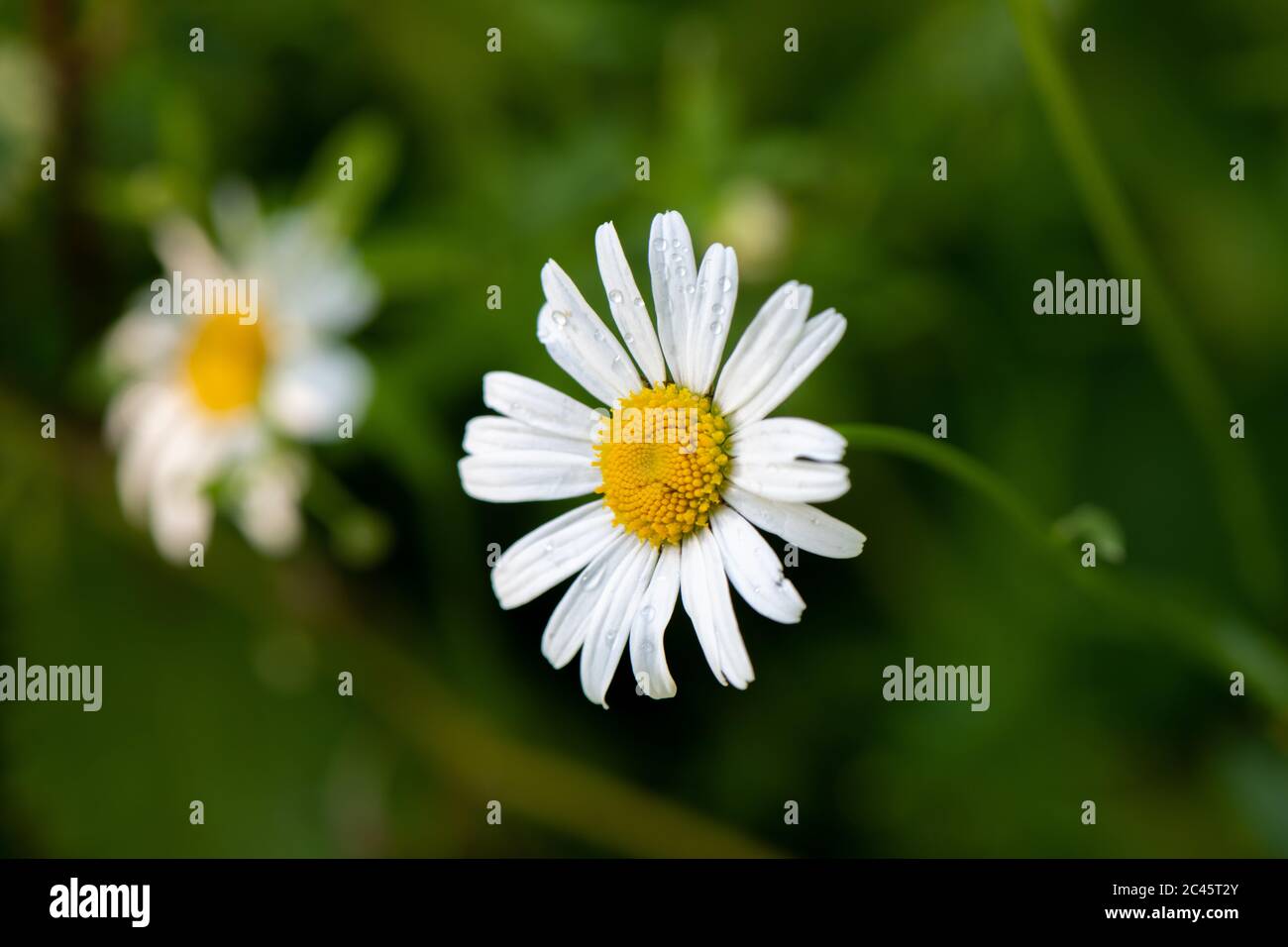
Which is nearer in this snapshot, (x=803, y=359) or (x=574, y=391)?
(x=803, y=359)

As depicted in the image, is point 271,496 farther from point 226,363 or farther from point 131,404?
point 131,404

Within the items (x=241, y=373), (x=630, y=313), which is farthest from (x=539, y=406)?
(x=241, y=373)

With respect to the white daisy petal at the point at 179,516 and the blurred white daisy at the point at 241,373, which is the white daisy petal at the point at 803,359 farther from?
the white daisy petal at the point at 179,516

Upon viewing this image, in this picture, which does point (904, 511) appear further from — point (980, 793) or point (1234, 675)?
point (1234, 675)

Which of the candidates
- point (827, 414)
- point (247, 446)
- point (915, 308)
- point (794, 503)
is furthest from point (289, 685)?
point (794, 503)

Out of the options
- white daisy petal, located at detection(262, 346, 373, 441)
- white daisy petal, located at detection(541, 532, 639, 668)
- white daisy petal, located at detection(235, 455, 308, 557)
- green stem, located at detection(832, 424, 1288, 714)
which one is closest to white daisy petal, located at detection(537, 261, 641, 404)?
white daisy petal, located at detection(541, 532, 639, 668)

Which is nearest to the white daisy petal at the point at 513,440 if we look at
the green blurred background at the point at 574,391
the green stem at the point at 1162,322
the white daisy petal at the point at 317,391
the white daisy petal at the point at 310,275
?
the green stem at the point at 1162,322
